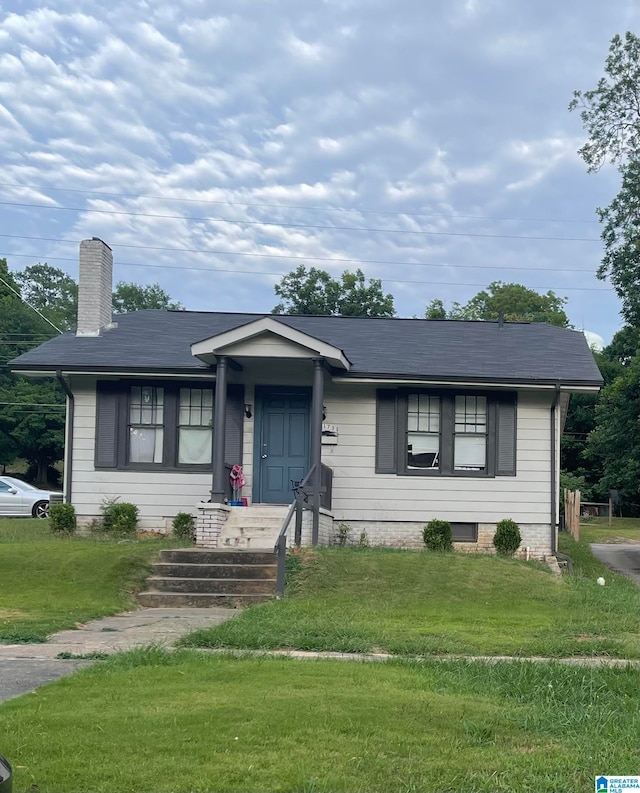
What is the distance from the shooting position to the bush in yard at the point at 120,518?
17.0 m

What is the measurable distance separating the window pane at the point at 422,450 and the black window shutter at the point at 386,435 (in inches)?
12.4

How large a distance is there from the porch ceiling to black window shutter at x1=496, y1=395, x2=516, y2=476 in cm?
325

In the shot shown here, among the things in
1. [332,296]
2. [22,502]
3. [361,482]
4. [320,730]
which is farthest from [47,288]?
[320,730]

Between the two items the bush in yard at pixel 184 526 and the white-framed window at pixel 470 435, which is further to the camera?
the white-framed window at pixel 470 435

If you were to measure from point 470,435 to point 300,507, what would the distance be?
4.14m

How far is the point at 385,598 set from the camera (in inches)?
479

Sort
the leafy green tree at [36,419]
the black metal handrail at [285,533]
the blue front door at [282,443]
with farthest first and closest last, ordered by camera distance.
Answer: the leafy green tree at [36,419] < the blue front door at [282,443] < the black metal handrail at [285,533]

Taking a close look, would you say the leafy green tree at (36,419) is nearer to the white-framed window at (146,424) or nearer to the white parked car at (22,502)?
the white parked car at (22,502)

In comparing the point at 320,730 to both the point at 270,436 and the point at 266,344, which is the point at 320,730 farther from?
the point at 270,436

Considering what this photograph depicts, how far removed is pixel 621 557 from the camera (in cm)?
2350

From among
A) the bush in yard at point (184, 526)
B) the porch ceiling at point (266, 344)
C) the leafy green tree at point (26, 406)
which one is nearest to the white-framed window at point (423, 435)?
the porch ceiling at point (266, 344)

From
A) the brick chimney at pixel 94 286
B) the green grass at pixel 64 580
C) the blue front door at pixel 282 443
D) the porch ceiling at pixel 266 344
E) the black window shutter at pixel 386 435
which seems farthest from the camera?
the brick chimney at pixel 94 286

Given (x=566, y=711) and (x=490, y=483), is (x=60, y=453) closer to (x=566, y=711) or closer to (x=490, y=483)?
(x=490, y=483)

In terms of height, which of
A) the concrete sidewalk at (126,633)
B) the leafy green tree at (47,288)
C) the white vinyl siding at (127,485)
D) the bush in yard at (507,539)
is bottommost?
the concrete sidewalk at (126,633)
